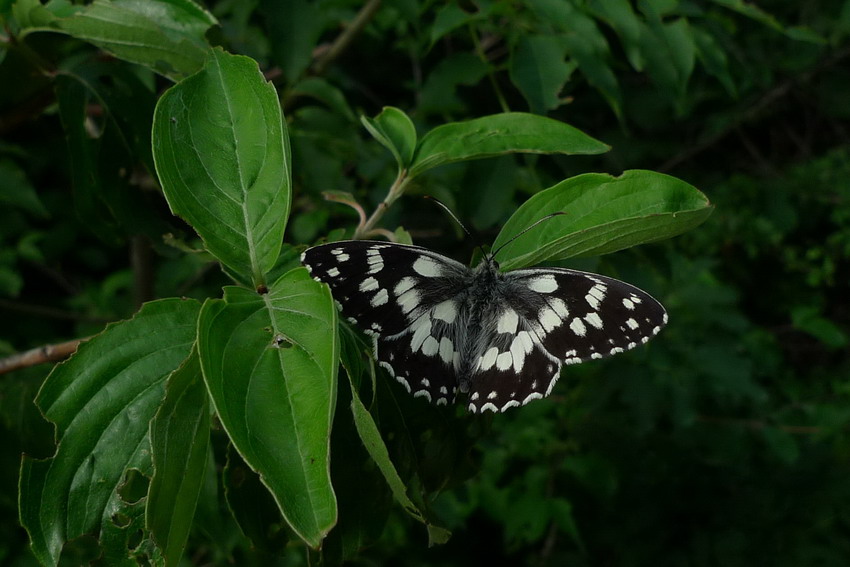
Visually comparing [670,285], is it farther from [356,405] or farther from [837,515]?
[356,405]

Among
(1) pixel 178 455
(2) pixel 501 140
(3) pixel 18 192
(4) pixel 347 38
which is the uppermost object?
(2) pixel 501 140

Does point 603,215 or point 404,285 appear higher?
point 603,215

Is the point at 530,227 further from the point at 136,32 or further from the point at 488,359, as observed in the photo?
the point at 136,32

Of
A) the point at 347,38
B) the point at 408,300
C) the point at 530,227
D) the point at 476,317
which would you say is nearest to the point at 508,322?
the point at 476,317

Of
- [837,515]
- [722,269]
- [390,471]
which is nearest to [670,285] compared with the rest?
[837,515]

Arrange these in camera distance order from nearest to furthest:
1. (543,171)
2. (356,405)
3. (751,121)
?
(356,405)
(543,171)
(751,121)

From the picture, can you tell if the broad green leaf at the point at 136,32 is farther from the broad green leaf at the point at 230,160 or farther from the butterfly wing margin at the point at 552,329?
the butterfly wing margin at the point at 552,329

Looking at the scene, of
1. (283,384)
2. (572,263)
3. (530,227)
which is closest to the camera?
(283,384)
